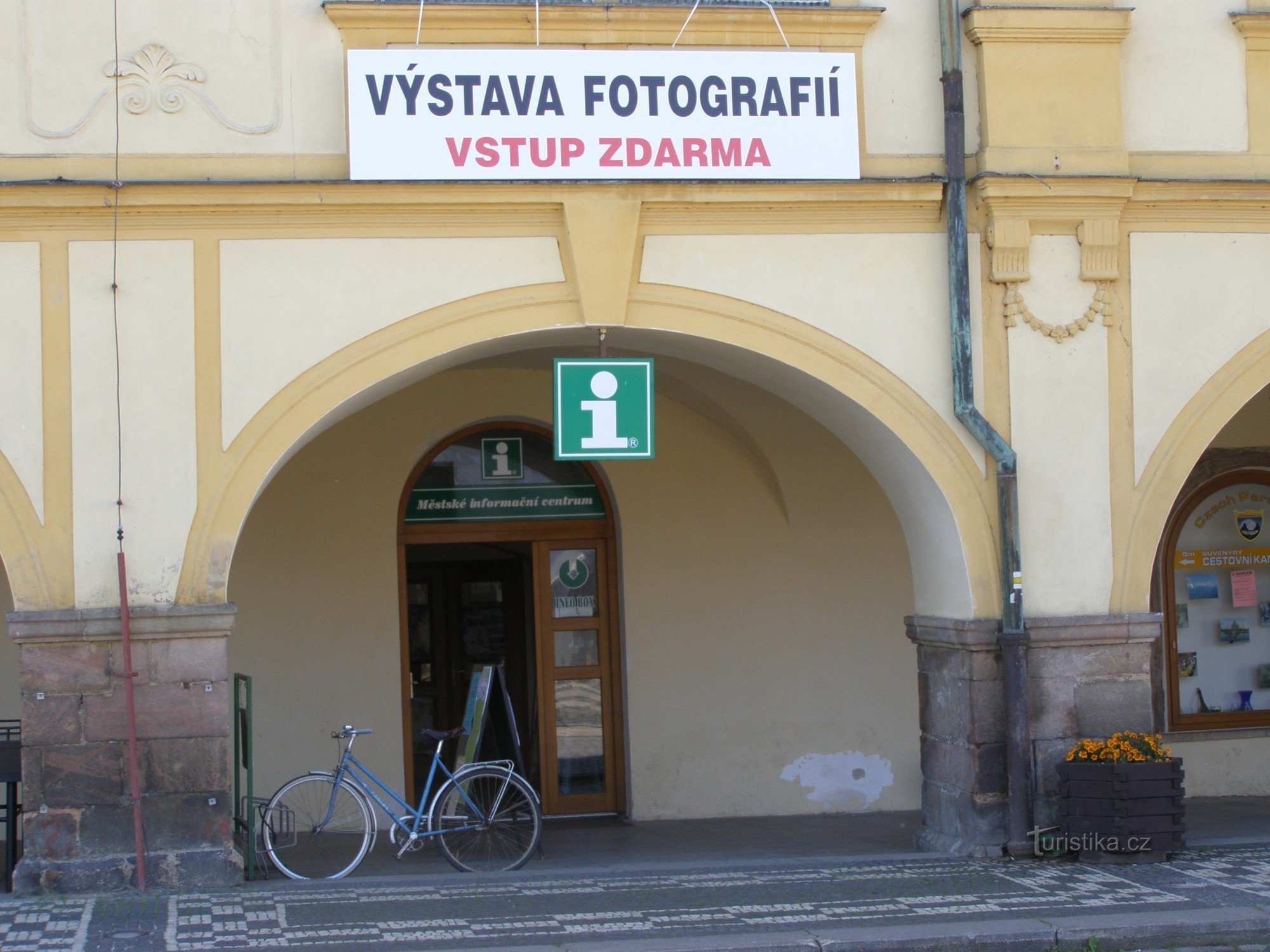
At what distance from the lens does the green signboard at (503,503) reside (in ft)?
33.6

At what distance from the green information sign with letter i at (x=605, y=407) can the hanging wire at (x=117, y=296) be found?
2.31 m

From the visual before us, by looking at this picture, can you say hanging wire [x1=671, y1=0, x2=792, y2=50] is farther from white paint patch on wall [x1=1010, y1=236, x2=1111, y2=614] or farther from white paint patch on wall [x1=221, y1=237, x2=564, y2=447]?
white paint patch on wall [x1=1010, y1=236, x2=1111, y2=614]

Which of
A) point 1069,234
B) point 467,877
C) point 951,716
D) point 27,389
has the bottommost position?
point 467,877

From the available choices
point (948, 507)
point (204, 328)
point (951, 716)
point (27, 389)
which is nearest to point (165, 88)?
point (204, 328)

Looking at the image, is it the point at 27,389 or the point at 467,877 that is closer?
the point at 27,389

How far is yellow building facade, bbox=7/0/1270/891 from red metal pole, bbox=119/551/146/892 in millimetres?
83

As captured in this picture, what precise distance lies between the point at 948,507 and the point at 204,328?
424cm

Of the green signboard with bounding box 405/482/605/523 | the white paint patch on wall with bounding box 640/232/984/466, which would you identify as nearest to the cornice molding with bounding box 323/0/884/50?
the white paint patch on wall with bounding box 640/232/984/466

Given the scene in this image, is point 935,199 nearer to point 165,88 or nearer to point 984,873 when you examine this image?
point 984,873

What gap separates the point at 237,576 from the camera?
9.65 metres

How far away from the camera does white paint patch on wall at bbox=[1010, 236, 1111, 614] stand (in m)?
7.76

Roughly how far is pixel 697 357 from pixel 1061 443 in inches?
87.1

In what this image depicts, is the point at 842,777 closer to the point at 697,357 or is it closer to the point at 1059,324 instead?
the point at 697,357

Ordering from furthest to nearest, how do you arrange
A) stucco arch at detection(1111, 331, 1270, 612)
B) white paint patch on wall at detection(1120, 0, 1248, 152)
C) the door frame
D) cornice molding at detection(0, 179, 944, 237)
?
1. the door frame
2. white paint patch on wall at detection(1120, 0, 1248, 152)
3. stucco arch at detection(1111, 331, 1270, 612)
4. cornice molding at detection(0, 179, 944, 237)
